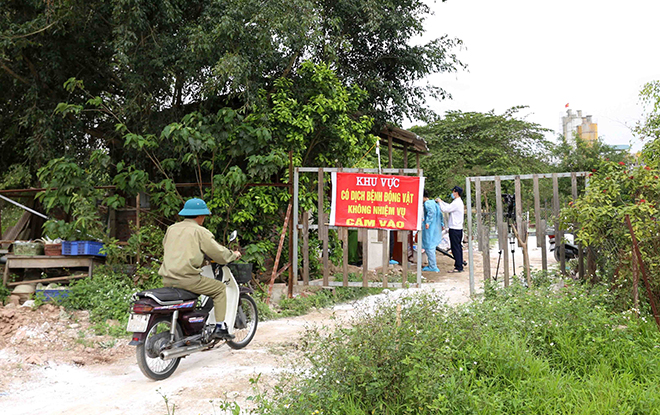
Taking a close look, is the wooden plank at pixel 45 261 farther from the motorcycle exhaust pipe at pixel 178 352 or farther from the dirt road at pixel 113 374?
the motorcycle exhaust pipe at pixel 178 352

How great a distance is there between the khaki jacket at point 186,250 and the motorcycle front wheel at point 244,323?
836 millimetres

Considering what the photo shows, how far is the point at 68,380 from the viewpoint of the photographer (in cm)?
496

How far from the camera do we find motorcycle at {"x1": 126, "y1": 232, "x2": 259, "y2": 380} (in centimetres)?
463

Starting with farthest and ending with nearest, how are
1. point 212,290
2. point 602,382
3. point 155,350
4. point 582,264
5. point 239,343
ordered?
point 582,264 < point 239,343 < point 212,290 < point 155,350 < point 602,382

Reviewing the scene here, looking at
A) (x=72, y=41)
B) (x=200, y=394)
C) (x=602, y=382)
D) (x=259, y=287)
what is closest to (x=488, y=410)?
(x=602, y=382)

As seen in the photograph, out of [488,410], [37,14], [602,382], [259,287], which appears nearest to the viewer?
[488,410]

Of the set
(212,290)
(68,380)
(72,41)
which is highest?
(72,41)

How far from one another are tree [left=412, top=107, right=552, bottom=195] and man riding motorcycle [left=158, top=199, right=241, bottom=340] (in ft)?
73.7

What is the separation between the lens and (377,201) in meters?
7.73

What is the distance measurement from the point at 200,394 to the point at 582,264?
4.57m

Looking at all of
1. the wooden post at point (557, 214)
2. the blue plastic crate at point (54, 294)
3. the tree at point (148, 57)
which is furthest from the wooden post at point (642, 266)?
the blue plastic crate at point (54, 294)

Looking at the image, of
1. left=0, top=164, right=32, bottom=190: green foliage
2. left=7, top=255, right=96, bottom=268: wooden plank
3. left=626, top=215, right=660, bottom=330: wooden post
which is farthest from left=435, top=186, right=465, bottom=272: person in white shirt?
left=0, top=164, right=32, bottom=190: green foliage

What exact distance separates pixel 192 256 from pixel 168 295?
1.35 feet

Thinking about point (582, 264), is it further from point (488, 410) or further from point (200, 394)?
point (200, 394)
